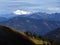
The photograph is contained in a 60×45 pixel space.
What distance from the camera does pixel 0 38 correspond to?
29.2 metres

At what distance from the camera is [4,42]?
29062 mm

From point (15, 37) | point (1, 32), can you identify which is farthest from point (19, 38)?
point (1, 32)

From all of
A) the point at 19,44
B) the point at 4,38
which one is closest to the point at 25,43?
the point at 19,44

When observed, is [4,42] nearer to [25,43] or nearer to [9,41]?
[9,41]

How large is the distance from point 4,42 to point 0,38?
2.24 feet

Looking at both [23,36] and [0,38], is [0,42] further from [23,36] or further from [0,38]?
[23,36]

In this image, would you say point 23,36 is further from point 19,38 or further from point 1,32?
point 1,32

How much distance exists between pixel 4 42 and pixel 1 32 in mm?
1493

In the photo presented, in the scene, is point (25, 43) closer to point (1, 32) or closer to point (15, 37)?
point (15, 37)

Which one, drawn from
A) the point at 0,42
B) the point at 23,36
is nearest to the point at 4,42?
the point at 0,42

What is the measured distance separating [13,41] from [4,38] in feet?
3.79

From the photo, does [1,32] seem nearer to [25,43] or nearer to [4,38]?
[4,38]

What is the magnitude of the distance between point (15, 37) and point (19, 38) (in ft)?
1.64

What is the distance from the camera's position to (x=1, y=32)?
2995 cm
